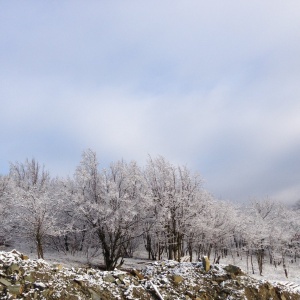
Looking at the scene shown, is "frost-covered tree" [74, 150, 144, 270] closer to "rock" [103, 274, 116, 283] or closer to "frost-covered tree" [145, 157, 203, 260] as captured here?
"frost-covered tree" [145, 157, 203, 260]

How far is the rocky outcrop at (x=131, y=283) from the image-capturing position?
10195mm

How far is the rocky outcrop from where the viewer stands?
10.2 m

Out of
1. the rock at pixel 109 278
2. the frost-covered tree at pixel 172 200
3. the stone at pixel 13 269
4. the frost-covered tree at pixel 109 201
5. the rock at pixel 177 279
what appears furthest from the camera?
the frost-covered tree at pixel 172 200

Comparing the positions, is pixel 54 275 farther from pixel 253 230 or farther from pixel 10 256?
pixel 253 230

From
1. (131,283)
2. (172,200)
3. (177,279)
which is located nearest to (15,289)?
(131,283)

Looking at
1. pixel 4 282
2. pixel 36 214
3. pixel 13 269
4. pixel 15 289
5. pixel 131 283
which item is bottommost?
pixel 15 289

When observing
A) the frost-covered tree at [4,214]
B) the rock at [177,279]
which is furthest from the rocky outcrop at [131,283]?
the frost-covered tree at [4,214]

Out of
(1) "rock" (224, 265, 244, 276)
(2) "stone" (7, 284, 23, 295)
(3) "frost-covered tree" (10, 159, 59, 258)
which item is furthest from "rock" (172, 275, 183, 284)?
(3) "frost-covered tree" (10, 159, 59, 258)

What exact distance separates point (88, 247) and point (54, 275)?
71.5 feet

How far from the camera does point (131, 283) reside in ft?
40.0

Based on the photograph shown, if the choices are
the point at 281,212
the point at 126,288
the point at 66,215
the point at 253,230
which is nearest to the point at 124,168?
the point at 66,215

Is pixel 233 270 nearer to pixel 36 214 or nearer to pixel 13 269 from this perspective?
pixel 13 269

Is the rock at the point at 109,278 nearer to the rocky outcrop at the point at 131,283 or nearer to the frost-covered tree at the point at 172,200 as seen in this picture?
the rocky outcrop at the point at 131,283

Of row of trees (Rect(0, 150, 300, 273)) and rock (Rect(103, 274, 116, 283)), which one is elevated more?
row of trees (Rect(0, 150, 300, 273))
